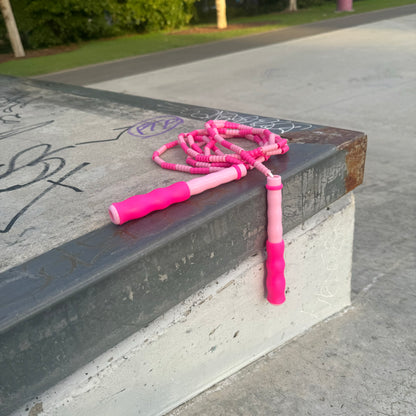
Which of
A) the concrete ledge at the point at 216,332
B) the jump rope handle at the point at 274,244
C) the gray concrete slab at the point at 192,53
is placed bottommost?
the gray concrete slab at the point at 192,53

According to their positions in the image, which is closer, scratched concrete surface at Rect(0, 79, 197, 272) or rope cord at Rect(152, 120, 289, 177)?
scratched concrete surface at Rect(0, 79, 197, 272)

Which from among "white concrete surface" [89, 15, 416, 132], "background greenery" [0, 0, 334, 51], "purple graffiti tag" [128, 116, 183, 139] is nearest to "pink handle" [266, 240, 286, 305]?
"purple graffiti tag" [128, 116, 183, 139]

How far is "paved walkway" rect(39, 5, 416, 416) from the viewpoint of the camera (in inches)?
65.2

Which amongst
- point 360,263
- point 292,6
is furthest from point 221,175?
point 292,6

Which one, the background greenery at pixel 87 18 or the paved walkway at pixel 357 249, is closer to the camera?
the paved walkway at pixel 357 249

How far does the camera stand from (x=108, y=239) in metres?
1.29

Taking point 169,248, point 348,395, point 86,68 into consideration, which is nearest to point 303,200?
point 169,248

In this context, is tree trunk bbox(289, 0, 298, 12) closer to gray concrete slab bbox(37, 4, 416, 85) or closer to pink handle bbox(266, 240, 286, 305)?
gray concrete slab bbox(37, 4, 416, 85)

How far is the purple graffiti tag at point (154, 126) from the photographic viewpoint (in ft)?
7.44

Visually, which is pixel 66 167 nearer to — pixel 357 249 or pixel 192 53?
pixel 357 249

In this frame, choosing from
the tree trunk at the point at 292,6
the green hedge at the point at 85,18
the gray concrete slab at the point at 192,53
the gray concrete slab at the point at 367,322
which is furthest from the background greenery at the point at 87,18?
the gray concrete slab at the point at 367,322

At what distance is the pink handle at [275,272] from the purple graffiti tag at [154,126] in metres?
0.97

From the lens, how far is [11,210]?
1.57 m

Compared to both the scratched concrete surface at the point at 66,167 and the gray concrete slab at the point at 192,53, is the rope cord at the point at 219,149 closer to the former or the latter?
the scratched concrete surface at the point at 66,167
